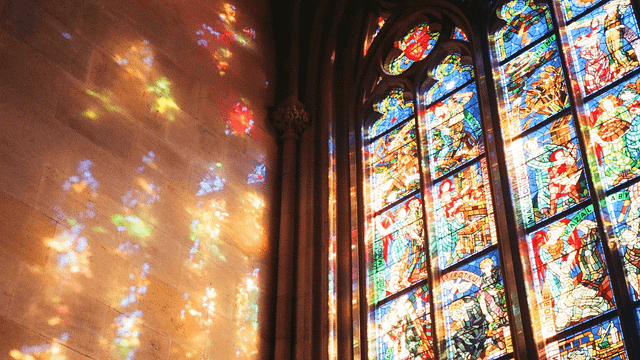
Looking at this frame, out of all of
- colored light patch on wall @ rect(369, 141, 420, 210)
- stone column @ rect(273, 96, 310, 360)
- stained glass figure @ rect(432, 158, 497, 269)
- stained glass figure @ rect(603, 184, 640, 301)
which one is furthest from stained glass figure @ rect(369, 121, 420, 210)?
stained glass figure @ rect(603, 184, 640, 301)

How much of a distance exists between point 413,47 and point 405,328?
2943 millimetres

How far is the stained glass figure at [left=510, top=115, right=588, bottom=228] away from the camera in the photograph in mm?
6414

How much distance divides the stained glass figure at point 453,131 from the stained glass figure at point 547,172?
1.63 feet

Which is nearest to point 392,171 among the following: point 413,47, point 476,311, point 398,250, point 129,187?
point 398,250

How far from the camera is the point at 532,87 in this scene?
716 centimetres

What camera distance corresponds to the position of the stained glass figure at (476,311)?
625 centimetres

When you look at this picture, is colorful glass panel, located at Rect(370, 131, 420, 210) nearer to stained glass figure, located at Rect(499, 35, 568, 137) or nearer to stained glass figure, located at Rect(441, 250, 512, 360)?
stained glass figure, located at Rect(499, 35, 568, 137)

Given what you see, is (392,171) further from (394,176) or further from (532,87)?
(532,87)

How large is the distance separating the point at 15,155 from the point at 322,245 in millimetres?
2860

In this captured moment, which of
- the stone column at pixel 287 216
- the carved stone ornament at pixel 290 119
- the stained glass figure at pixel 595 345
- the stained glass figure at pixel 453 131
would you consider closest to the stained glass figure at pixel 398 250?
the stained glass figure at pixel 453 131

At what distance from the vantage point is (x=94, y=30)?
272 inches

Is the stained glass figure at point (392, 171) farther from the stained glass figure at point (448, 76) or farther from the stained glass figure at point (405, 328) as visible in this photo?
the stained glass figure at point (405, 328)

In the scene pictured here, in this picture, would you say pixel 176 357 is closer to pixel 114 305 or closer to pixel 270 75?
pixel 114 305

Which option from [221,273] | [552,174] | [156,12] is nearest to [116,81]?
[156,12]
